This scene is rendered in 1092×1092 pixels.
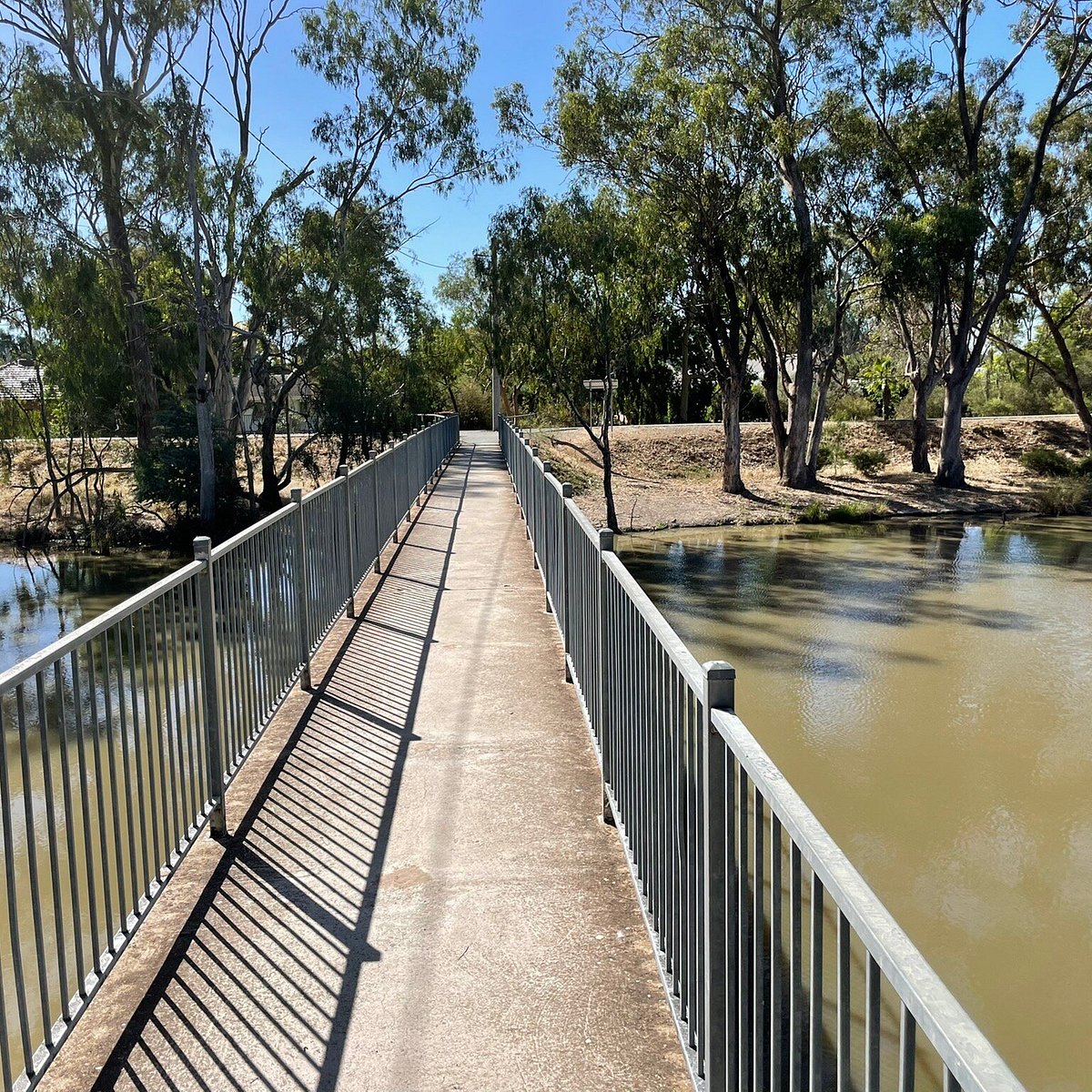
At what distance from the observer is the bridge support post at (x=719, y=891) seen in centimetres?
262

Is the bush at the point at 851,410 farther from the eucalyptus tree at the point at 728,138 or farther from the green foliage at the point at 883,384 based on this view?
the eucalyptus tree at the point at 728,138

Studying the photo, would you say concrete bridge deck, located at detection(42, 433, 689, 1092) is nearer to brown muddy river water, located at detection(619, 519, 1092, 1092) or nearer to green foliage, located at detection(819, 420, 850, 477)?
brown muddy river water, located at detection(619, 519, 1092, 1092)

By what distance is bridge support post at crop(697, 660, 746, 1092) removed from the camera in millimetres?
2617

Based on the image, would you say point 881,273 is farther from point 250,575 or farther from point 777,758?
point 250,575

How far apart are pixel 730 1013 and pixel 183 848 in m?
2.76

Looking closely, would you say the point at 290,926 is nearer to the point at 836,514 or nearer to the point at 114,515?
the point at 114,515

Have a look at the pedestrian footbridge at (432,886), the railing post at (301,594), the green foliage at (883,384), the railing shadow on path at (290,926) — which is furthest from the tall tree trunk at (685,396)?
the railing shadow on path at (290,926)

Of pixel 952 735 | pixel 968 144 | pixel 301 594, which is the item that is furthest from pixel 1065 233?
pixel 301 594

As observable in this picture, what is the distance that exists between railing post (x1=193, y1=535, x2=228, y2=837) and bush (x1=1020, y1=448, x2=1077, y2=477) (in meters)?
32.6

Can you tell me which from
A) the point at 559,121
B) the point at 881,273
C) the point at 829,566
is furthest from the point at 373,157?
the point at 829,566

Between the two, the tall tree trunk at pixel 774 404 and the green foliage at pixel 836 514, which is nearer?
the green foliage at pixel 836 514

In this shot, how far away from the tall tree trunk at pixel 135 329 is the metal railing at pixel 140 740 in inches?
695

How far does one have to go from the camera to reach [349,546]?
374 inches

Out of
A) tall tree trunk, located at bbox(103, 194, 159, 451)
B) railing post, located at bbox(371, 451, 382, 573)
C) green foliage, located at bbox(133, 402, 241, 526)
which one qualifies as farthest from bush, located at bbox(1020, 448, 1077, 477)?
railing post, located at bbox(371, 451, 382, 573)
